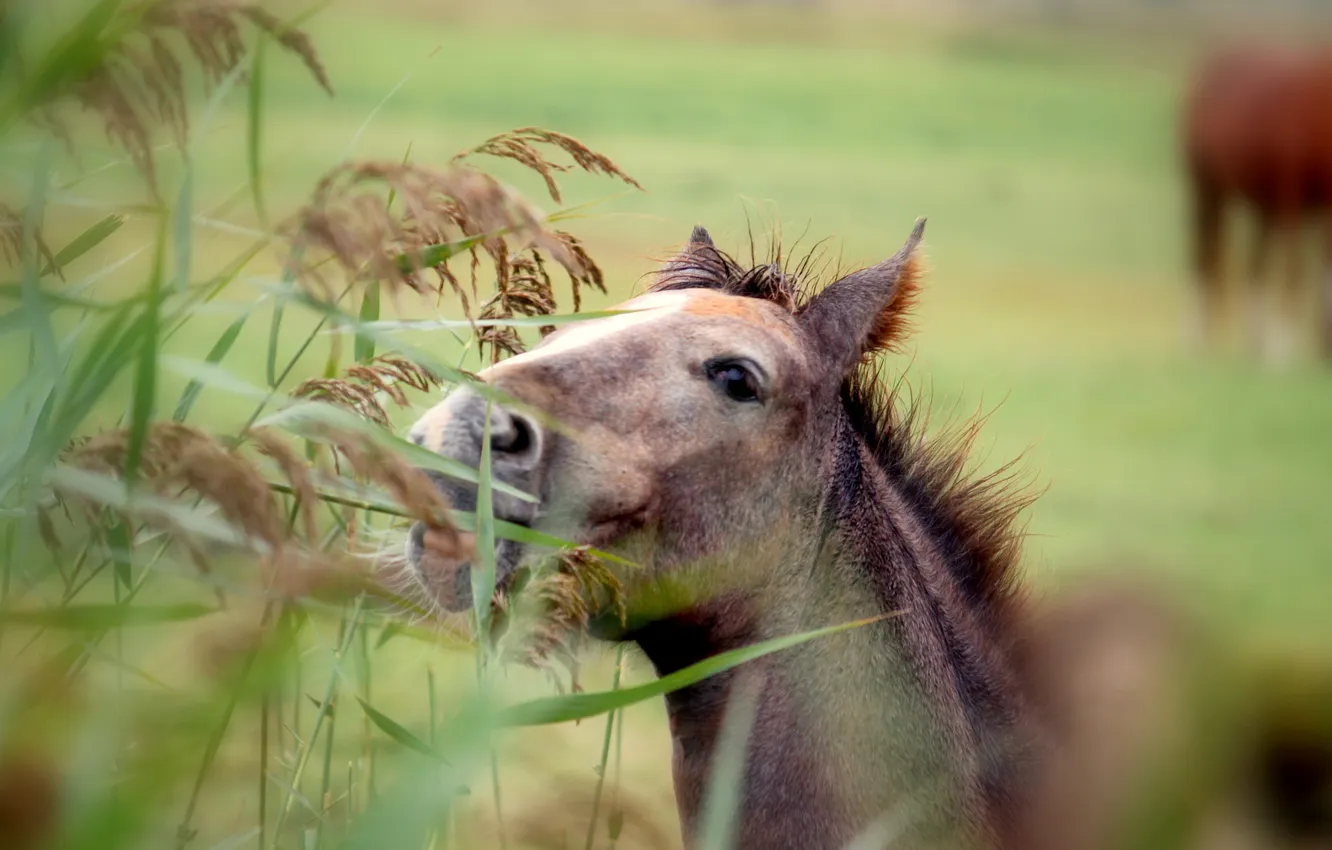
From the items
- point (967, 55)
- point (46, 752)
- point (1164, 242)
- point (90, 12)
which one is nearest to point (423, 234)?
point (90, 12)

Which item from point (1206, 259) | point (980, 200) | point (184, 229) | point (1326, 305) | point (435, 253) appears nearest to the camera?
point (184, 229)

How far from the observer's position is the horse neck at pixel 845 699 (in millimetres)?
2432

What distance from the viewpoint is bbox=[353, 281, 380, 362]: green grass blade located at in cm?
219

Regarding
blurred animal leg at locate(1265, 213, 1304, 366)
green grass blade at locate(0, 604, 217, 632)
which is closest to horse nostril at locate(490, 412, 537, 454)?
green grass blade at locate(0, 604, 217, 632)

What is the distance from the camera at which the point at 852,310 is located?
2.67m

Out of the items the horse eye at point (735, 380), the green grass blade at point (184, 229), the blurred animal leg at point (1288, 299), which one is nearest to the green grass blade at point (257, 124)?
the green grass blade at point (184, 229)

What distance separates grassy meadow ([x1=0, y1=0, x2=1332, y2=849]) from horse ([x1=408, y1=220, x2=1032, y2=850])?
0.20m

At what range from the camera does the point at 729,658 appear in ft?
5.32

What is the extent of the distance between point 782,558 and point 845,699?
0.85 ft

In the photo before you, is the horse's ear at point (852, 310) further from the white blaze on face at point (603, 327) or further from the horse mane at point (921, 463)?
the white blaze on face at point (603, 327)

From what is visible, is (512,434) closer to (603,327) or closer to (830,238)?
(603,327)

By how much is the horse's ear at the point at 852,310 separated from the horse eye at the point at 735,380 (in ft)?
0.73

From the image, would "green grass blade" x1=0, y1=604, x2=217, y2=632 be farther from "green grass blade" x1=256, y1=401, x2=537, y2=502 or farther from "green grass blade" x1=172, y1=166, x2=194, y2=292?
"green grass blade" x1=172, y1=166, x2=194, y2=292

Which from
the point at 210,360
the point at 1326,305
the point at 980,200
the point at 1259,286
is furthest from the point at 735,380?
the point at 980,200
